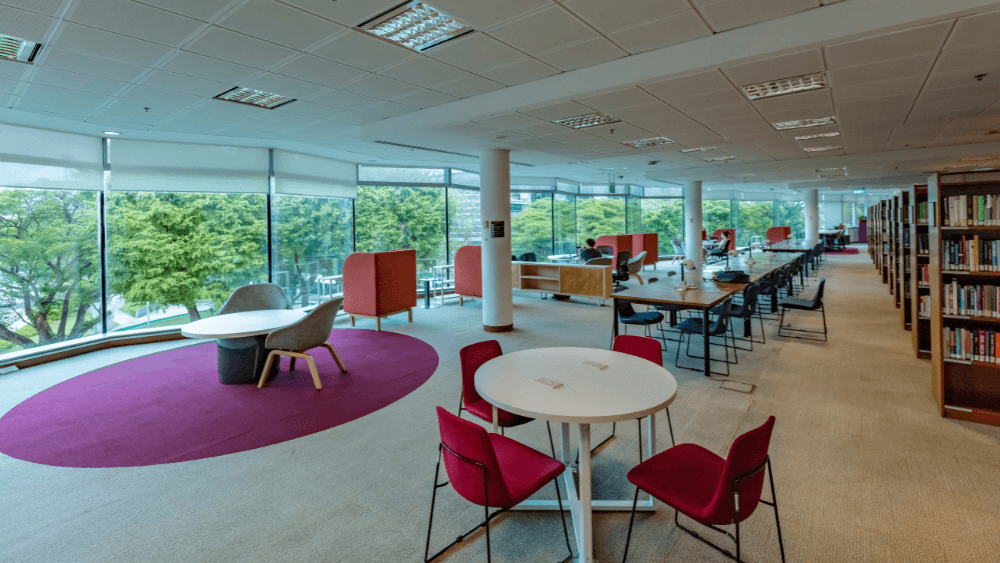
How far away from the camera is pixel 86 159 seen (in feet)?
22.7

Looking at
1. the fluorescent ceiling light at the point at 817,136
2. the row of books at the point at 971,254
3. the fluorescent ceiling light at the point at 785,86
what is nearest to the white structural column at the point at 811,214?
the fluorescent ceiling light at the point at 817,136

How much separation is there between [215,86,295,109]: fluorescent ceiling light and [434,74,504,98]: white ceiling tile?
192cm

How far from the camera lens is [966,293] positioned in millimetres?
3945

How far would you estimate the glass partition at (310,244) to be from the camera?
30.1 ft

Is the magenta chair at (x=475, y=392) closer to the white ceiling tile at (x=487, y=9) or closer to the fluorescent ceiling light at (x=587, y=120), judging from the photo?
the white ceiling tile at (x=487, y=9)

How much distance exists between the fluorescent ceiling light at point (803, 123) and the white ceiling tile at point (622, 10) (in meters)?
4.51

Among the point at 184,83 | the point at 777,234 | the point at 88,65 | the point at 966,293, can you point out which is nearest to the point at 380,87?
the point at 184,83

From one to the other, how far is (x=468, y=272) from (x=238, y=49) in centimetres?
708

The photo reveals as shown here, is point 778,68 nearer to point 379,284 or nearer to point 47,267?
point 379,284

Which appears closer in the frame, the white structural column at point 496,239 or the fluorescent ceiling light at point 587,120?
the fluorescent ceiling light at point 587,120

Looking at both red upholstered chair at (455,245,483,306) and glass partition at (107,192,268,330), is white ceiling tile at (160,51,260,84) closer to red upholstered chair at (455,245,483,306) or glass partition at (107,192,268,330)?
glass partition at (107,192,268,330)

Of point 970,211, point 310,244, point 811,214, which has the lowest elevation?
point 970,211

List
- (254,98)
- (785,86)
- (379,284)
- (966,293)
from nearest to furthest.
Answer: (966,293)
(785,86)
(254,98)
(379,284)

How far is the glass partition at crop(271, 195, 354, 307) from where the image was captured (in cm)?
916
